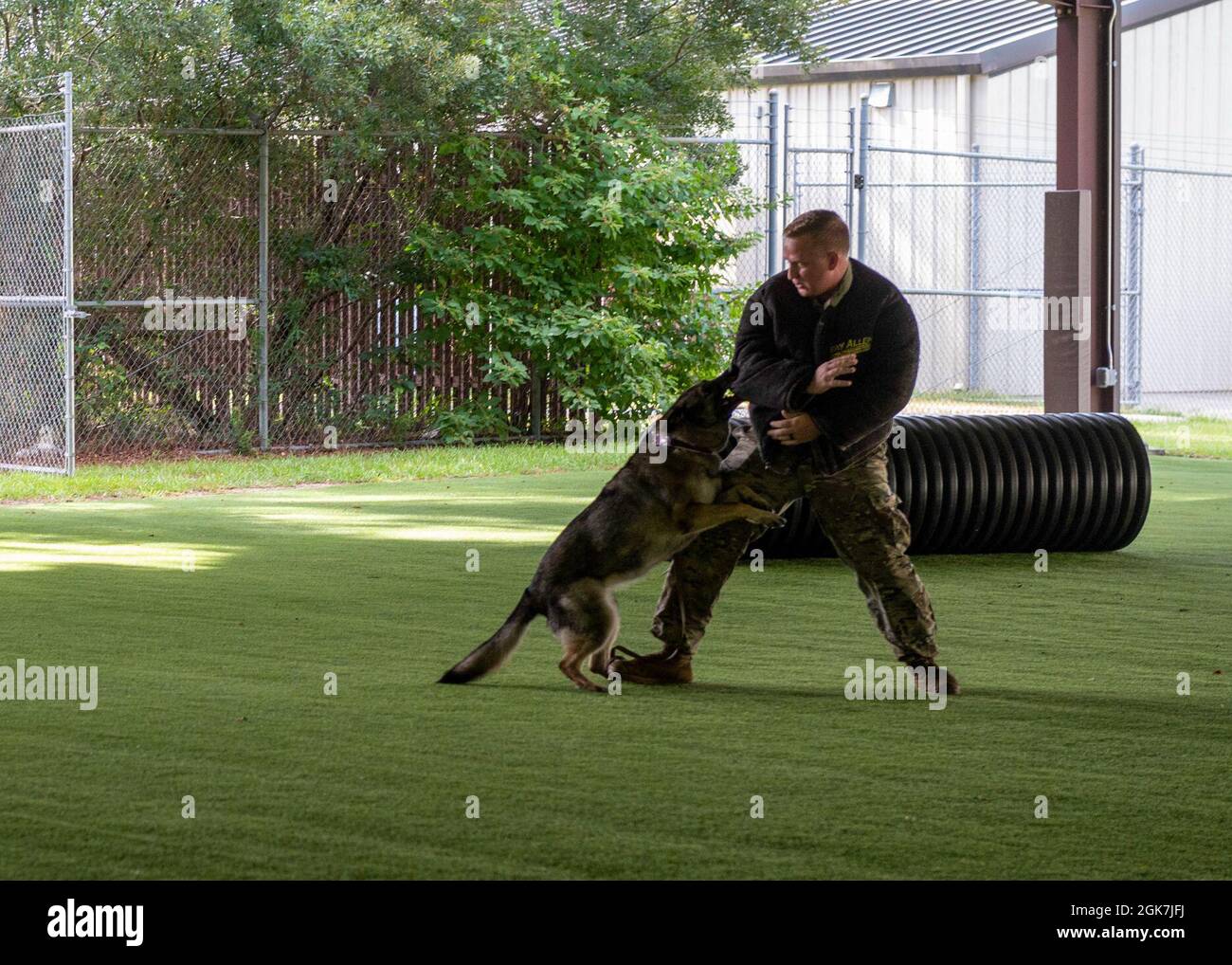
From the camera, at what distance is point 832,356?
238 inches

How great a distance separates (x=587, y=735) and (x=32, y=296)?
1033 cm

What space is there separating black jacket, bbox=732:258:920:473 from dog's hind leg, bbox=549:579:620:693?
2.53 ft

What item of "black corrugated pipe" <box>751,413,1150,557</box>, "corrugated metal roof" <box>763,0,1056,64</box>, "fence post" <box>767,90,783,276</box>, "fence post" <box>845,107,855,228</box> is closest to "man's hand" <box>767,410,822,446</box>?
"black corrugated pipe" <box>751,413,1150,557</box>

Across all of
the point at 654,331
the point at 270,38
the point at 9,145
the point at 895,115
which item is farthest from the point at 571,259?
the point at 895,115

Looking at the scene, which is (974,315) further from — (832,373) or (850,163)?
(832,373)

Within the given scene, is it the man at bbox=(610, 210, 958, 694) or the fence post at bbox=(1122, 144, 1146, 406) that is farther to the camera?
the fence post at bbox=(1122, 144, 1146, 406)

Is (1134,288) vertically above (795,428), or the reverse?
(1134,288)

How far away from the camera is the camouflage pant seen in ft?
20.3

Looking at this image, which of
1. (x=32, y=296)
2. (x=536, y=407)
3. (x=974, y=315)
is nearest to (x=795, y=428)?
(x=32, y=296)

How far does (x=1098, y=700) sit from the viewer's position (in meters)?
6.31

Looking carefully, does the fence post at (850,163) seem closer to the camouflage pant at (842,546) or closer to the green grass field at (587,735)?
the green grass field at (587,735)

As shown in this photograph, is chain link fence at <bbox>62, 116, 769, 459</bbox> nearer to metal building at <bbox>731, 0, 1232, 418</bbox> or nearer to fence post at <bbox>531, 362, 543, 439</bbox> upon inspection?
fence post at <bbox>531, 362, 543, 439</bbox>

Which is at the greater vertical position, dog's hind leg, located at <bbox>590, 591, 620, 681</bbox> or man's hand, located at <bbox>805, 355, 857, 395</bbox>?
man's hand, located at <bbox>805, 355, 857, 395</bbox>

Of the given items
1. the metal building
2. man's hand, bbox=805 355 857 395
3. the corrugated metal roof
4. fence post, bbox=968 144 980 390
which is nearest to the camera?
man's hand, bbox=805 355 857 395
